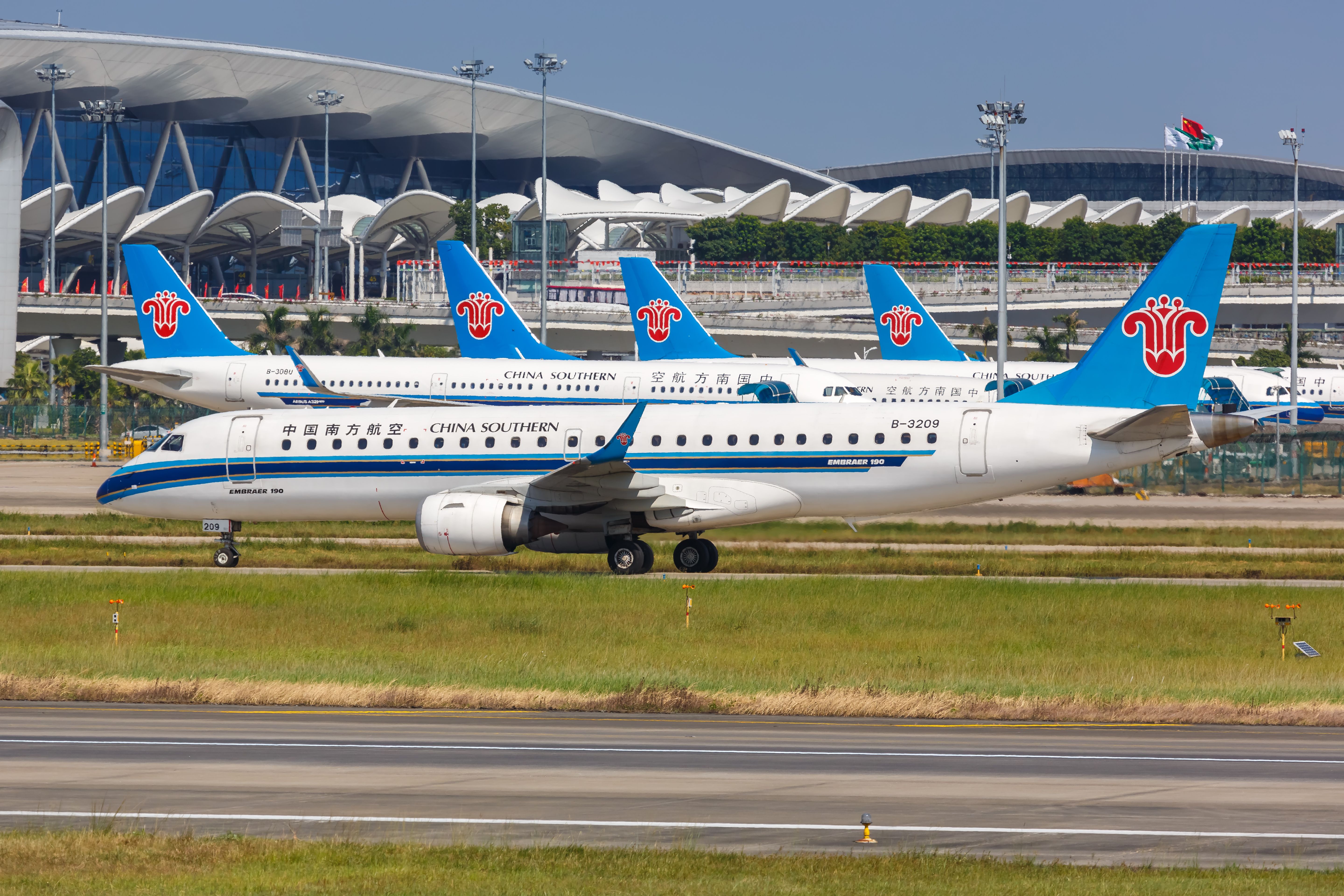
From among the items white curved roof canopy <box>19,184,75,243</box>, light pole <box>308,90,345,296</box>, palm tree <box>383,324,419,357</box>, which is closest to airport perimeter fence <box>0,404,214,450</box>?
palm tree <box>383,324,419,357</box>

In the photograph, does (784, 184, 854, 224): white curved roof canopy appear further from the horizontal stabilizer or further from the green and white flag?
the horizontal stabilizer

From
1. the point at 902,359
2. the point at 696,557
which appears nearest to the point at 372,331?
the point at 902,359

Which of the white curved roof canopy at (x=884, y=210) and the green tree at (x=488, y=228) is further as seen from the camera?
the white curved roof canopy at (x=884, y=210)

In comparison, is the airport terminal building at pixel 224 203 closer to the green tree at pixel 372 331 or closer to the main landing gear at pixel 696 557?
the green tree at pixel 372 331

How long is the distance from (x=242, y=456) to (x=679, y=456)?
9510 mm

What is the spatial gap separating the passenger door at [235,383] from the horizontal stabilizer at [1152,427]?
35069mm

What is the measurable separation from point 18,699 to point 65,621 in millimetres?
7255

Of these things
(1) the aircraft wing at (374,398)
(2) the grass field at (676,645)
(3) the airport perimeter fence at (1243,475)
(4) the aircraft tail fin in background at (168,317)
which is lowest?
(2) the grass field at (676,645)

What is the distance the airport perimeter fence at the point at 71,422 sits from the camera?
285 ft

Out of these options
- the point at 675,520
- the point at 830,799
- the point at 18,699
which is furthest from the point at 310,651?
the point at 830,799

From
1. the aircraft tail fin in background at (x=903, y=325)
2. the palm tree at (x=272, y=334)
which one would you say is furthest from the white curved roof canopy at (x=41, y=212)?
the aircraft tail fin in background at (x=903, y=325)

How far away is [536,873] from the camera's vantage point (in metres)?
11.5

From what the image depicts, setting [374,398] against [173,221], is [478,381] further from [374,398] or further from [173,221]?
[173,221]

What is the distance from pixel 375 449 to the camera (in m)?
33.9
